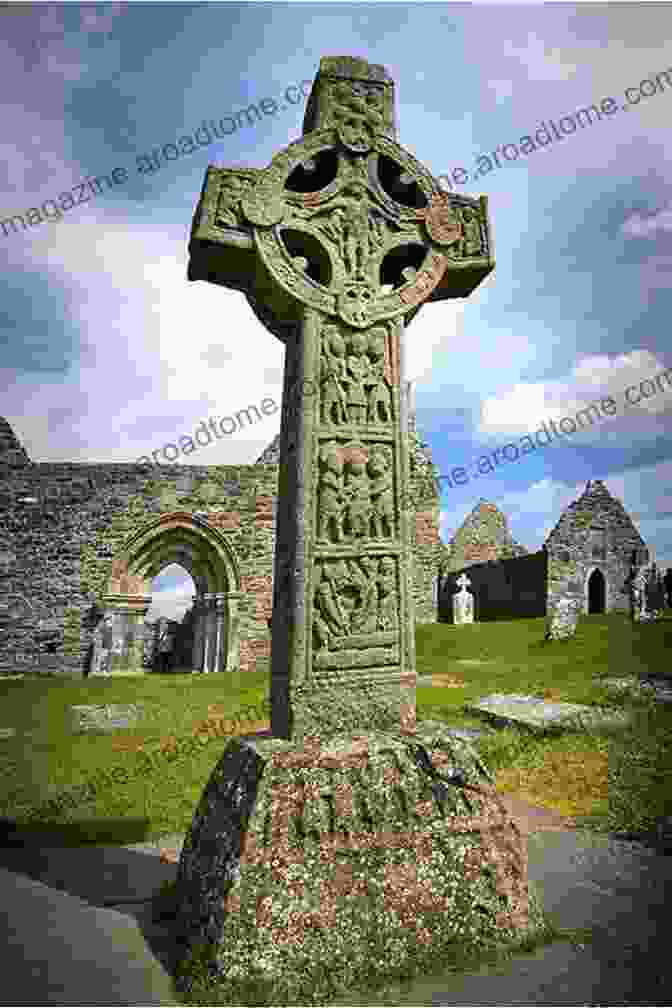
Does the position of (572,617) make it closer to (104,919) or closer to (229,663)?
(229,663)

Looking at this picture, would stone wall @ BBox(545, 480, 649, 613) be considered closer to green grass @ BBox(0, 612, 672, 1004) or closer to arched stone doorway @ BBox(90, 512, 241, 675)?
green grass @ BBox(0, 612, 672, 1004)

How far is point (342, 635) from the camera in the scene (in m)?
2.58

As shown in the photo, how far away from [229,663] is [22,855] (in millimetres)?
10465

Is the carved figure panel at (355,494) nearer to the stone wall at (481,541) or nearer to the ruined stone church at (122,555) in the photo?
the ruined stone church at (122,555)

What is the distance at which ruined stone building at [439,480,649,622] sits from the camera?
18109mm

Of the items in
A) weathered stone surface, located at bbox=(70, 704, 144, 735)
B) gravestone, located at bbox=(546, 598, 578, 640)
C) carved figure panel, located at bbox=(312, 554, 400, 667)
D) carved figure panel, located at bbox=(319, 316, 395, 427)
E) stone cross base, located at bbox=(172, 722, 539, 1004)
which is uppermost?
carved figure panel, located at bbox=(319, 316, 395, 427)

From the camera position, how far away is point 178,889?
250 cm

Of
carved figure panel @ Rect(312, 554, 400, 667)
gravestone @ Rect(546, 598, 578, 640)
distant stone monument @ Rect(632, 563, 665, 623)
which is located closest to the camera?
carved figure panel @ Rect(312, 554, 400, 667)

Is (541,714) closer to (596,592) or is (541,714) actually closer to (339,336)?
(339,336)

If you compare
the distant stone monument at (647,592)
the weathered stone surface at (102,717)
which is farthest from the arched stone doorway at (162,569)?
the distant stone monument at (647,592)

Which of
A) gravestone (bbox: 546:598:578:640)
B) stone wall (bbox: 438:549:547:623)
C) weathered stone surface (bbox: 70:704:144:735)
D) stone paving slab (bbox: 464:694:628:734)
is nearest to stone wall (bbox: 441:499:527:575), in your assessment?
stone wall (bbox: 438:549:547:623)

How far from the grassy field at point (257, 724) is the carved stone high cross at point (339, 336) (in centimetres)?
210

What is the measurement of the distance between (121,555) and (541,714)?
10409mm

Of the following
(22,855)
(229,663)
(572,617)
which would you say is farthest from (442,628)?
(22,855)
